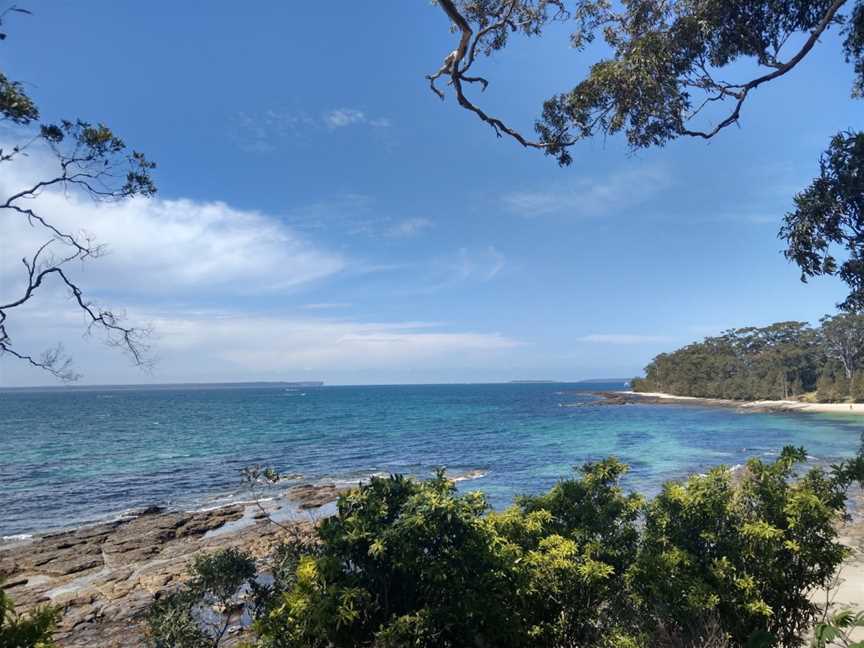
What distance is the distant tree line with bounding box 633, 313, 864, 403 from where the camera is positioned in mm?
74500

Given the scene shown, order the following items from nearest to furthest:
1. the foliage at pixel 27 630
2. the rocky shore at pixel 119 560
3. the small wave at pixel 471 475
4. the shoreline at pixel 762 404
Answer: the foliage at pixel 27 630 < the rocky shore at pixel 119 560 < the small wave at pixel 471 475 < the shoreline at pixel 762 404

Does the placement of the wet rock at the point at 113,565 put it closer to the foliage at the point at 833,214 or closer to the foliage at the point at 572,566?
the foliage at the point at 572,566

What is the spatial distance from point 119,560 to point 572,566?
14522 millimetres

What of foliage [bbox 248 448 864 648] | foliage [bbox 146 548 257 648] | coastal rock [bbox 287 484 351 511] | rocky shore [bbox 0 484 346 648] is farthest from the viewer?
coastal rock [bbox 287 484 351 511]

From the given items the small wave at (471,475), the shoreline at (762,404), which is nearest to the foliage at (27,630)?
the small wave at (471,475)

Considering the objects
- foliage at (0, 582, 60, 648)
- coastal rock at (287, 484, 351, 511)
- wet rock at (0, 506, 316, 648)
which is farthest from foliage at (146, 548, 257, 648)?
coastal rock at (287, 484, 351, 511)

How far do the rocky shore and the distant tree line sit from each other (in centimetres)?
8054

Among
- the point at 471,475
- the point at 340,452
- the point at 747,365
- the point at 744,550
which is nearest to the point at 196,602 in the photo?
the point at 744,550

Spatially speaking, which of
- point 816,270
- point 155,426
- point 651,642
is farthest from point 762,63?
point 155,426

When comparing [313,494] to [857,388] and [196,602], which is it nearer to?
[196,602]

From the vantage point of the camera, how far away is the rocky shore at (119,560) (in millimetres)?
10328

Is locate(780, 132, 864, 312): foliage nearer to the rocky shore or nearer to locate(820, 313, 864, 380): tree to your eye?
the rocky shore

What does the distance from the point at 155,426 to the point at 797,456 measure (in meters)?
63.7

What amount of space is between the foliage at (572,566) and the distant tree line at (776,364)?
79143mm
